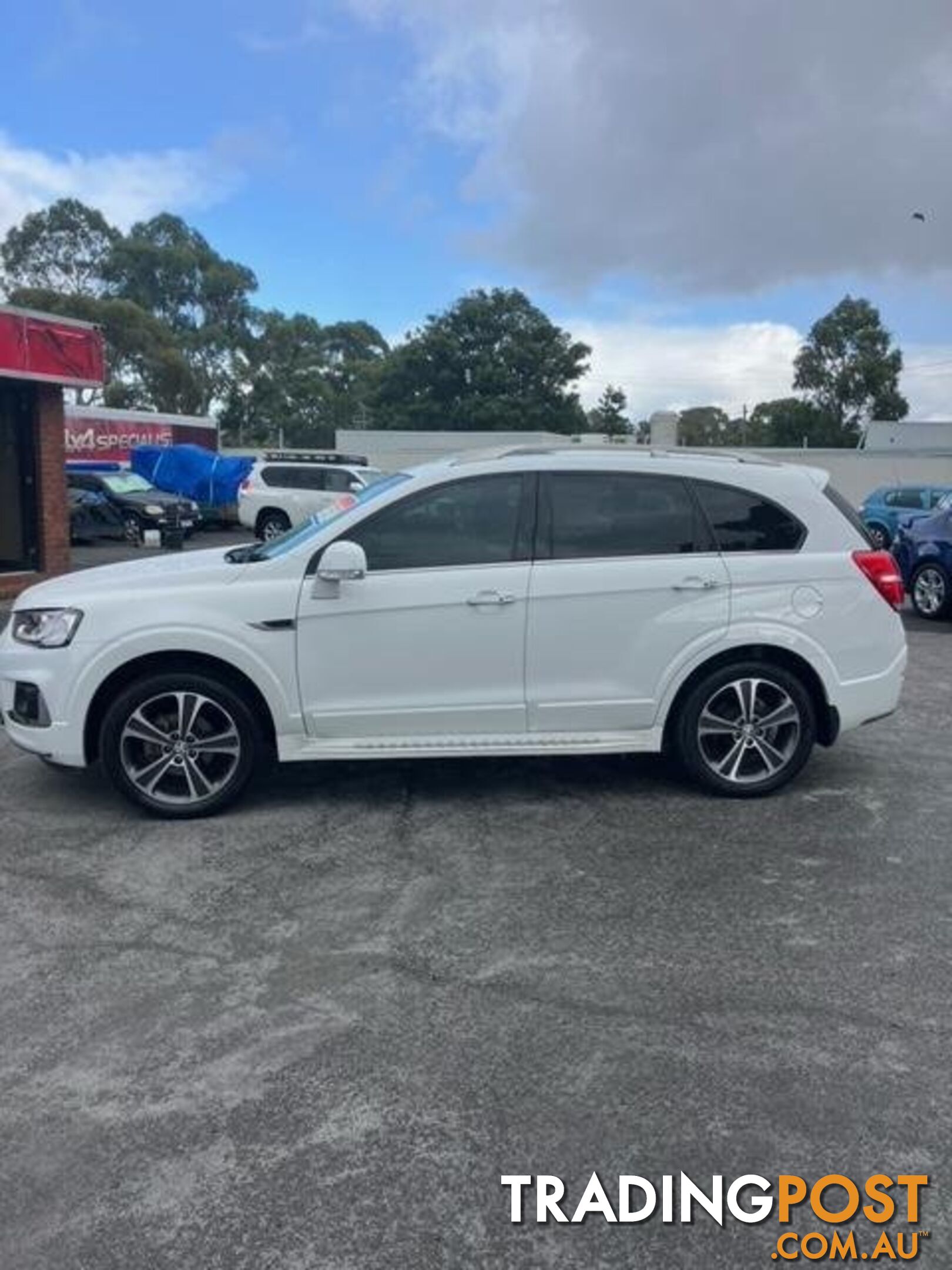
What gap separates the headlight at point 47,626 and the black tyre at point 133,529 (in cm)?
1911

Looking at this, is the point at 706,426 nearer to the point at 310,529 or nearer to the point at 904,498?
the point at 904,498

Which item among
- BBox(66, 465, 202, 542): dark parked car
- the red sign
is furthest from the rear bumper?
the red sign

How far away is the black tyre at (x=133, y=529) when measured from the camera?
2361 cm

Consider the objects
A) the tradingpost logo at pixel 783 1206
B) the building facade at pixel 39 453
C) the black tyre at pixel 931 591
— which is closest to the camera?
the tradingpost logo at pixel 783 1206

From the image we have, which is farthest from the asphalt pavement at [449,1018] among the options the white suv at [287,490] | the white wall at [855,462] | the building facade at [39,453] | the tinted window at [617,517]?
the white wall at [855,462]

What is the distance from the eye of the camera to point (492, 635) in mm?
5234

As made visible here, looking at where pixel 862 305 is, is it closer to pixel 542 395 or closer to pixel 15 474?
pixel 542 395

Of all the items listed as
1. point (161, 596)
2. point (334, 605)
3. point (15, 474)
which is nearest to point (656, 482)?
point (334, 605)

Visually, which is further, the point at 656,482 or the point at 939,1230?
the point at 656,482

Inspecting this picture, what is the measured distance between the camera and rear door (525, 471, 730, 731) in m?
5.29

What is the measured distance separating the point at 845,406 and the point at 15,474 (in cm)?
4788

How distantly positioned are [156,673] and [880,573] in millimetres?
3747

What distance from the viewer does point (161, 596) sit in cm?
515

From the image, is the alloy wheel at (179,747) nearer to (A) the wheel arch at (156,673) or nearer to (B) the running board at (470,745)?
(A) the wheel arch at (156,673)
